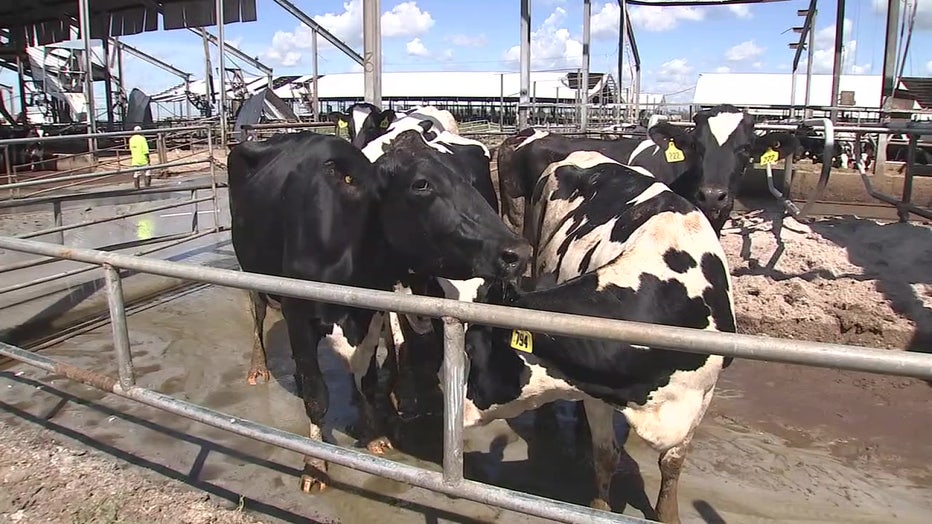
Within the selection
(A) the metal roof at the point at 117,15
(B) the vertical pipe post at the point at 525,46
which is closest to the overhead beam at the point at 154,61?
(A) the metal roof at the point at 117,15

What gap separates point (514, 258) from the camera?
9.00 ft

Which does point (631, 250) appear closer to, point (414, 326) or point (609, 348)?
point (609, 348)

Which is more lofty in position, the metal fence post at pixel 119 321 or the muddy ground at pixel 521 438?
the metal fence post at pixel 119 321

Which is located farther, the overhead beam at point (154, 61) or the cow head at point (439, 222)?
the overhead beam at point (154, 61)

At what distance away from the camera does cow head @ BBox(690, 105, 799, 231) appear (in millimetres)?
5000

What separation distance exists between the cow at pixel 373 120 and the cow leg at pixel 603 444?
3749 millimetres

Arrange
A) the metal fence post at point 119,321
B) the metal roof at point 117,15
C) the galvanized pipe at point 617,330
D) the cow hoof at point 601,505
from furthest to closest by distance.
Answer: the metal roof at point 117,15
the cow hoof at point 601,505
the metal fence post at point 119,321
the galvanized pipe at point 617,330

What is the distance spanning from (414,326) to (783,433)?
7.28 feet

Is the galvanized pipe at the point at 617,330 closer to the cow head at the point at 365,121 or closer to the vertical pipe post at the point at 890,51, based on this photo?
the cow head at the point at 365,121

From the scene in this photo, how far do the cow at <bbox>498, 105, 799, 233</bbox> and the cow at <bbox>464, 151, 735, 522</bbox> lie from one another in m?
1.81

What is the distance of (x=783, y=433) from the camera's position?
4.02 metres

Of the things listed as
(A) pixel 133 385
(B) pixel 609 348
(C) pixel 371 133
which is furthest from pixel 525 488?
(C) pixel 371 133

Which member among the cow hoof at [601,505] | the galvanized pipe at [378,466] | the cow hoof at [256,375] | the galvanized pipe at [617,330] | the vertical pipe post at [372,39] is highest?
the vertical pipe post at [372,39]

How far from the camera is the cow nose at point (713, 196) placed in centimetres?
496
